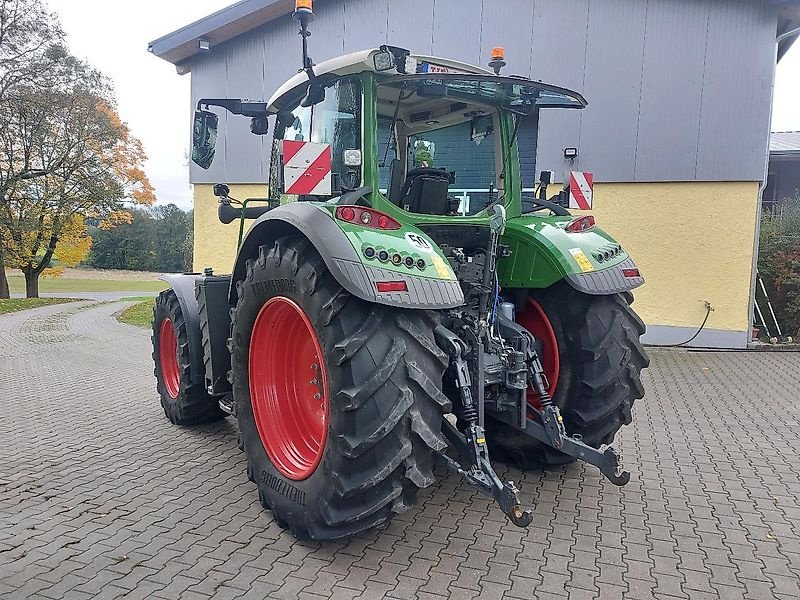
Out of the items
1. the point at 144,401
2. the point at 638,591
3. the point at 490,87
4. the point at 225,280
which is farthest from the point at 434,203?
the point at 144,401

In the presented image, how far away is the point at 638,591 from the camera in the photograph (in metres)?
2.66

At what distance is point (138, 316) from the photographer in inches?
575

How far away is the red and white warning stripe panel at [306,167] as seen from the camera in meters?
3.10

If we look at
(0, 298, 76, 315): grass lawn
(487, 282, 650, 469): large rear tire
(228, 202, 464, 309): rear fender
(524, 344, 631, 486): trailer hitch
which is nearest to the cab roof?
(228, 202, 464, 309): rear fender

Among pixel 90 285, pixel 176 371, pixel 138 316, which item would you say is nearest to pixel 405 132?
pixel 176 371

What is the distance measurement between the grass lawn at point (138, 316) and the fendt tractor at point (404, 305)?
967cm

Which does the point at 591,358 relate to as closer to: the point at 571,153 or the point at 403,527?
the point at 403,527

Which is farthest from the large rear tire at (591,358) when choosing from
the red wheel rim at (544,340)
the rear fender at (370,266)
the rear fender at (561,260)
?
the rear fender at (370,266)

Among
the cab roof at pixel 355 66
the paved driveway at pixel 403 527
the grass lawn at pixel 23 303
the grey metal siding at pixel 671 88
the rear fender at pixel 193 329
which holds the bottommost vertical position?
the grass lawn at pixel 23 303

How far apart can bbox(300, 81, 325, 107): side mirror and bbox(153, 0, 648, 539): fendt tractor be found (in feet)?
0.06

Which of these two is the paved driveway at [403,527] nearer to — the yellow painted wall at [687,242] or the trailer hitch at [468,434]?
the trailer hitch at [468,434]

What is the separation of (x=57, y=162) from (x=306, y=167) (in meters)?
20.3

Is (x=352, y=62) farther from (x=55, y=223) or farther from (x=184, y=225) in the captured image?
(x=184, y=225)

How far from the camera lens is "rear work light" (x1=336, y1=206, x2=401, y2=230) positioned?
2857mm
